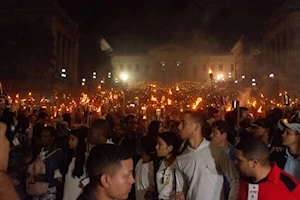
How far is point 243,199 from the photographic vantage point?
3.60 metres

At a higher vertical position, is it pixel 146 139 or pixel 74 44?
pixel 74 44

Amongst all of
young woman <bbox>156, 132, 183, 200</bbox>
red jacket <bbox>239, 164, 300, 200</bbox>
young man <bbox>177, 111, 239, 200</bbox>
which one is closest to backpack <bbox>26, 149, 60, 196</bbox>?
young woman <bbox>156, 132, 183, 200</bbox>

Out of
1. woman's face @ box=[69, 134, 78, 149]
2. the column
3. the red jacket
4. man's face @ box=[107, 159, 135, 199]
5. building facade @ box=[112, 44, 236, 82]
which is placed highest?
building facade @ box=[112, 44, 236, 82]

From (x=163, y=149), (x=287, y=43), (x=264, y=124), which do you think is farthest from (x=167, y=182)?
(x=287, y=43)

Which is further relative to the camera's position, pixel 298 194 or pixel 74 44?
pixel 74 44

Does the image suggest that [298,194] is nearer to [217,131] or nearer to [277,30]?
[217,131]

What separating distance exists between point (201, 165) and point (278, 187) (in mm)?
1114

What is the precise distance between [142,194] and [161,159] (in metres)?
0.51

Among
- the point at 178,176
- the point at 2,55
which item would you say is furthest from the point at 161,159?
the point at 2,55

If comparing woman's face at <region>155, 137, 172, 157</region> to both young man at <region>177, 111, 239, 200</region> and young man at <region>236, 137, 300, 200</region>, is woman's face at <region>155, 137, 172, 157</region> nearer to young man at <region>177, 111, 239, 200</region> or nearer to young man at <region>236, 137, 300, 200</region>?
young man at <region>177, 111, 239, 200</region>

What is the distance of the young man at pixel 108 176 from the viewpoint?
2758mm

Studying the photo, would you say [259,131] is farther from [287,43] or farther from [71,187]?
[287,43]

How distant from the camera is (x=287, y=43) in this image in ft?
152

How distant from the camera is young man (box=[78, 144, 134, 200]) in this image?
276 cm
